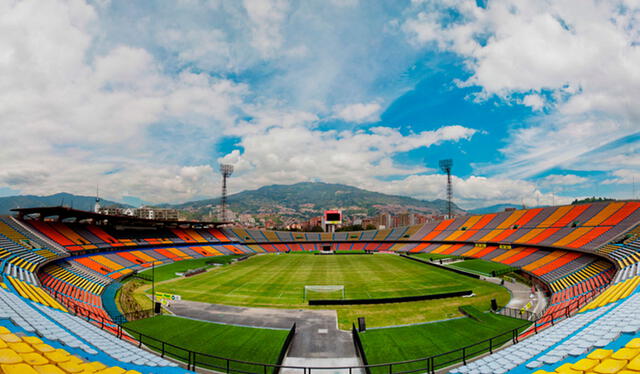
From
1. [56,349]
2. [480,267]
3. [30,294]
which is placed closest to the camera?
[56,349]

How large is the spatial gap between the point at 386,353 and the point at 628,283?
48.9ft

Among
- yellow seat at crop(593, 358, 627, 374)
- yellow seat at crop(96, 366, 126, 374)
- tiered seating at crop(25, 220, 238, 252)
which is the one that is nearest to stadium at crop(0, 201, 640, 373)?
yellow seat at crop(593, 358, 627, 374)

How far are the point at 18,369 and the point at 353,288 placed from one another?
1128 inches

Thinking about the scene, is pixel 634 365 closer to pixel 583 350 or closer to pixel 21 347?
pixel 583 350

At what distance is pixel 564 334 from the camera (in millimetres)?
11117

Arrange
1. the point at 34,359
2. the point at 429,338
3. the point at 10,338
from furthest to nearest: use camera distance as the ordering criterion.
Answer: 1. the point at 429,338
2. the point at 10,338
3. the point at 34,359

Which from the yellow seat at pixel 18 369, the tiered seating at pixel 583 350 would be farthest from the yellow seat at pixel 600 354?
the yellow seat at pixel 18 369

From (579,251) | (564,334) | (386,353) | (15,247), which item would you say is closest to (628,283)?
(564,334)

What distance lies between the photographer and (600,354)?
7805mm

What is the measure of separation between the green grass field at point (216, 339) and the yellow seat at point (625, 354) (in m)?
13.1

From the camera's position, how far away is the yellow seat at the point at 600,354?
7.60 metres

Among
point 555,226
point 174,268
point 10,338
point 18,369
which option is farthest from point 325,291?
point 555,226

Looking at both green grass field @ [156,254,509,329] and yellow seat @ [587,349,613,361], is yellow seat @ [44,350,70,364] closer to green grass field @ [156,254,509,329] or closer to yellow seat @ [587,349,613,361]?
yellow seat @ [587,349,613,361]

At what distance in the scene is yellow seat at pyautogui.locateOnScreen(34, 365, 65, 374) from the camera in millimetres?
6739
